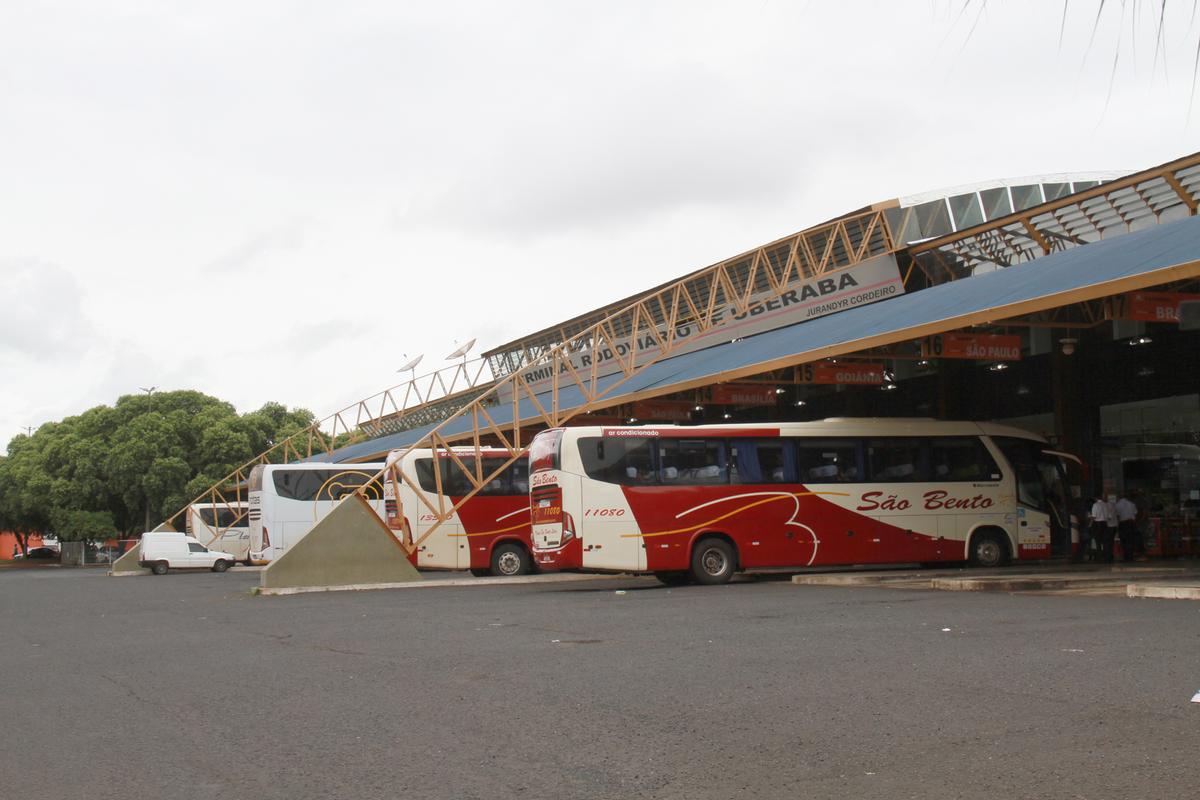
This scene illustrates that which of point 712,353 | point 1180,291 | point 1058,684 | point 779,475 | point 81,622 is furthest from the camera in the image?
point 712,353

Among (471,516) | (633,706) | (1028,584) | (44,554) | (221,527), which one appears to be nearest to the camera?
(633,706)

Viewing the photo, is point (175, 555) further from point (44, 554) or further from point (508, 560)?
point (44, 554)

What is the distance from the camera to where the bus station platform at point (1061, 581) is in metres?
13.4

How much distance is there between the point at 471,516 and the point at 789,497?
7986mm

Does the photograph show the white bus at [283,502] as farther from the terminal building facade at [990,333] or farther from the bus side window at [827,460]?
the bus side window at [827,460]

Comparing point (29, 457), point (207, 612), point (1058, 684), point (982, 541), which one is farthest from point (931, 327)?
point (29, 457)

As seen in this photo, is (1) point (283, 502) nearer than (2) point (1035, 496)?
No

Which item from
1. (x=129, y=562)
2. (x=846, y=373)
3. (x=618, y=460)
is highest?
(x=846, y=373)

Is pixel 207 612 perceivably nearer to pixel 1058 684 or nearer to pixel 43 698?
pixel 43 698

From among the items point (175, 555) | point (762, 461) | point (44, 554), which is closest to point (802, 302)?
point (762, 461)

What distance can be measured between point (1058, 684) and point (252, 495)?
29.7m

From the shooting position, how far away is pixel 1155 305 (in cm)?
1739

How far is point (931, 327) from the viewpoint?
1661 centimetres

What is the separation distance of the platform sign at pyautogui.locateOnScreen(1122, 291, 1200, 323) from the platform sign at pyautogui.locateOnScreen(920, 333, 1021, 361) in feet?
10.5
